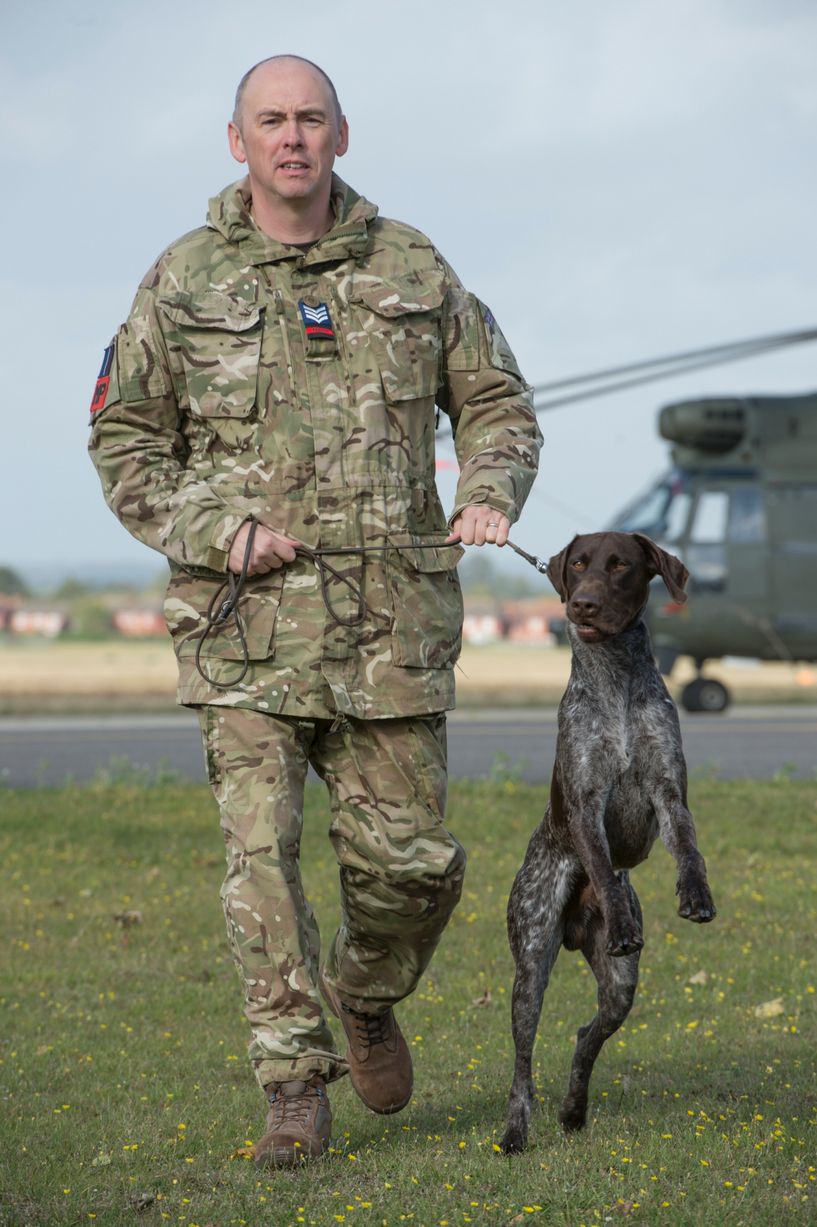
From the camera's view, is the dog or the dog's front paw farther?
the dog

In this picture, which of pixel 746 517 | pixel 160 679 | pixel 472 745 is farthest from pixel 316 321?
pixel 160 679

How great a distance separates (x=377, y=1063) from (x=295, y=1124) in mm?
517

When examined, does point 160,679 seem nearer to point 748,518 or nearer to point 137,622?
point 137,622

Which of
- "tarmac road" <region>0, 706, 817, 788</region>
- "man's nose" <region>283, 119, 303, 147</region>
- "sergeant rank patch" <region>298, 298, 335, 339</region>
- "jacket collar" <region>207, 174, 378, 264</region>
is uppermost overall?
"man's nose" <region>283, 119, 303, 147</region>

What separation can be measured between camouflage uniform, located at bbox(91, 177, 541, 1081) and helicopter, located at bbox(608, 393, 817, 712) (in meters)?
16.9

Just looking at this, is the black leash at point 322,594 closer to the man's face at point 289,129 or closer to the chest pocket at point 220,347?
the chest pocket at point 220,347

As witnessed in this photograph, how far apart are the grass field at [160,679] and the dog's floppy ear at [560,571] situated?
19779mm

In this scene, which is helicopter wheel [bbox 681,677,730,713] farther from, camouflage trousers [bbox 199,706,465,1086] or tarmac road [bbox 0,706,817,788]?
camouflage trousers [bbox 199,706,465,1086]

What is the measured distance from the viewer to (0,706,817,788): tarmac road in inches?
583

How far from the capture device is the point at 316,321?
455 cm

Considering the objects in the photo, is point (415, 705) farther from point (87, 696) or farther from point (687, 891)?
point (87, 696)

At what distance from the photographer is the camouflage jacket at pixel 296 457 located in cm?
450

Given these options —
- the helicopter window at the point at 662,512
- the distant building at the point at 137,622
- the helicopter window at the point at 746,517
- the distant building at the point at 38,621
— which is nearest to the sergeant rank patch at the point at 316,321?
the helicopter window at the point at 662,512

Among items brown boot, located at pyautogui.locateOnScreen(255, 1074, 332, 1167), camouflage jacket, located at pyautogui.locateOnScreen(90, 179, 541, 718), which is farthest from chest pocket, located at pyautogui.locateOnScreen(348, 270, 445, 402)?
brown boot, located at pyautogui.locateOnScreen(255, 1074, 332, 1167)
